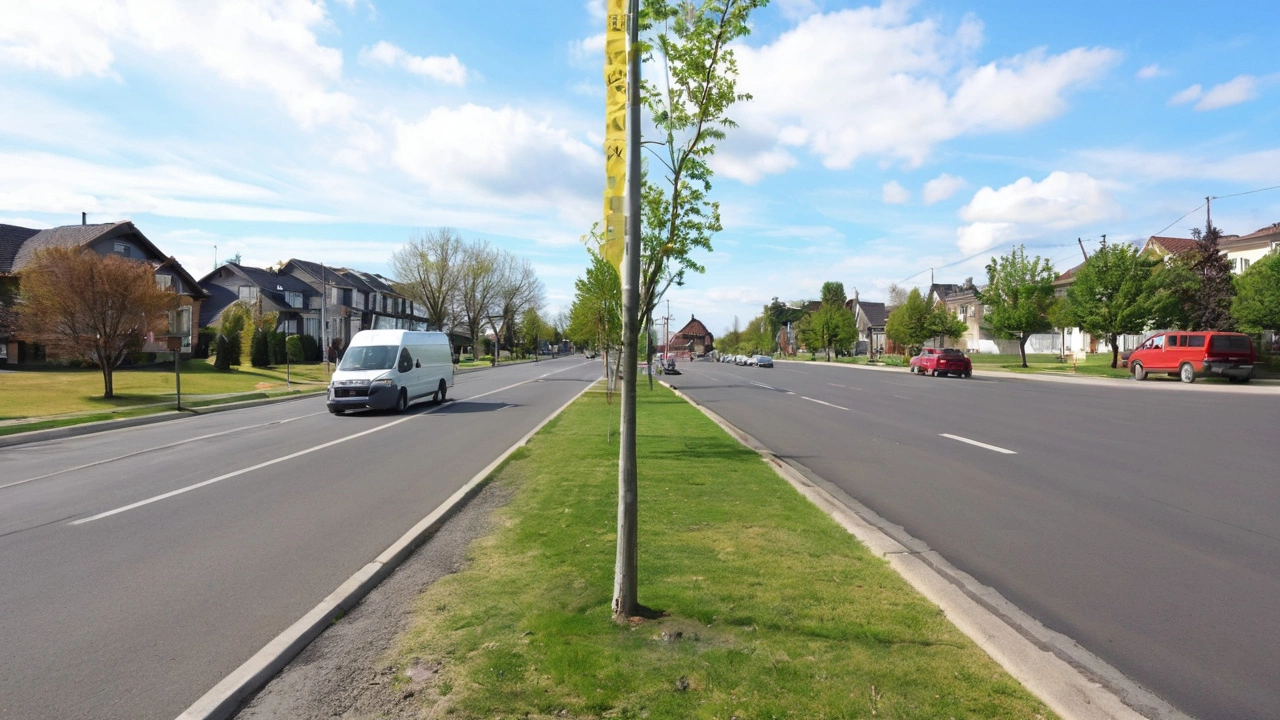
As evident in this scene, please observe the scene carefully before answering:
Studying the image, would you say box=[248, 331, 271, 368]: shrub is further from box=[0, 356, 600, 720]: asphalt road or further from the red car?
the red car

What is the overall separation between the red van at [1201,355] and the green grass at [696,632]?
3049 centimetres

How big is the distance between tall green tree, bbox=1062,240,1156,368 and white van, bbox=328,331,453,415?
3727cm

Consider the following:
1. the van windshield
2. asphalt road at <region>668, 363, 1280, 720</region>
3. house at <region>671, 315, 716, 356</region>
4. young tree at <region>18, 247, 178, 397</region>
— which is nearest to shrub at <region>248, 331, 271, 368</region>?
young tree at <region>18, 247, 178, 397</region>

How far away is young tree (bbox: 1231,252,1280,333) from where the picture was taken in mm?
34281

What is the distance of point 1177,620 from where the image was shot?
15.1 ft

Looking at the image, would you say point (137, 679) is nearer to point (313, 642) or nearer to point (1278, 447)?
point (313, 642)

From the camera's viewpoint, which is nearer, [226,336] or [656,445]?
[656,445]

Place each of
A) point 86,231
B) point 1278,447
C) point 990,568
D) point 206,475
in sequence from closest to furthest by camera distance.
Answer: point 990,568
point 206,475
point 1278,447
point 86,231

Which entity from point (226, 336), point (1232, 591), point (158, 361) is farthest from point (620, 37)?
point (158, 361)

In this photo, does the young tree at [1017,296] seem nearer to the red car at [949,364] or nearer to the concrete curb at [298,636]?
the red car at [949,364]

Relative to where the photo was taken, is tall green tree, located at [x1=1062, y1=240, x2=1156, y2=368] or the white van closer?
the white van

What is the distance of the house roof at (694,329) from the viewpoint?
18062 cm

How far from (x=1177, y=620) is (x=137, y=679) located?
20.0ft

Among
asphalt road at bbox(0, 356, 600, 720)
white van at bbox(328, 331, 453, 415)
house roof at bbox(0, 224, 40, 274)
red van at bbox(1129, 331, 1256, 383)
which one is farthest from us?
house roof at bbox(0, 224, 40, 274)
